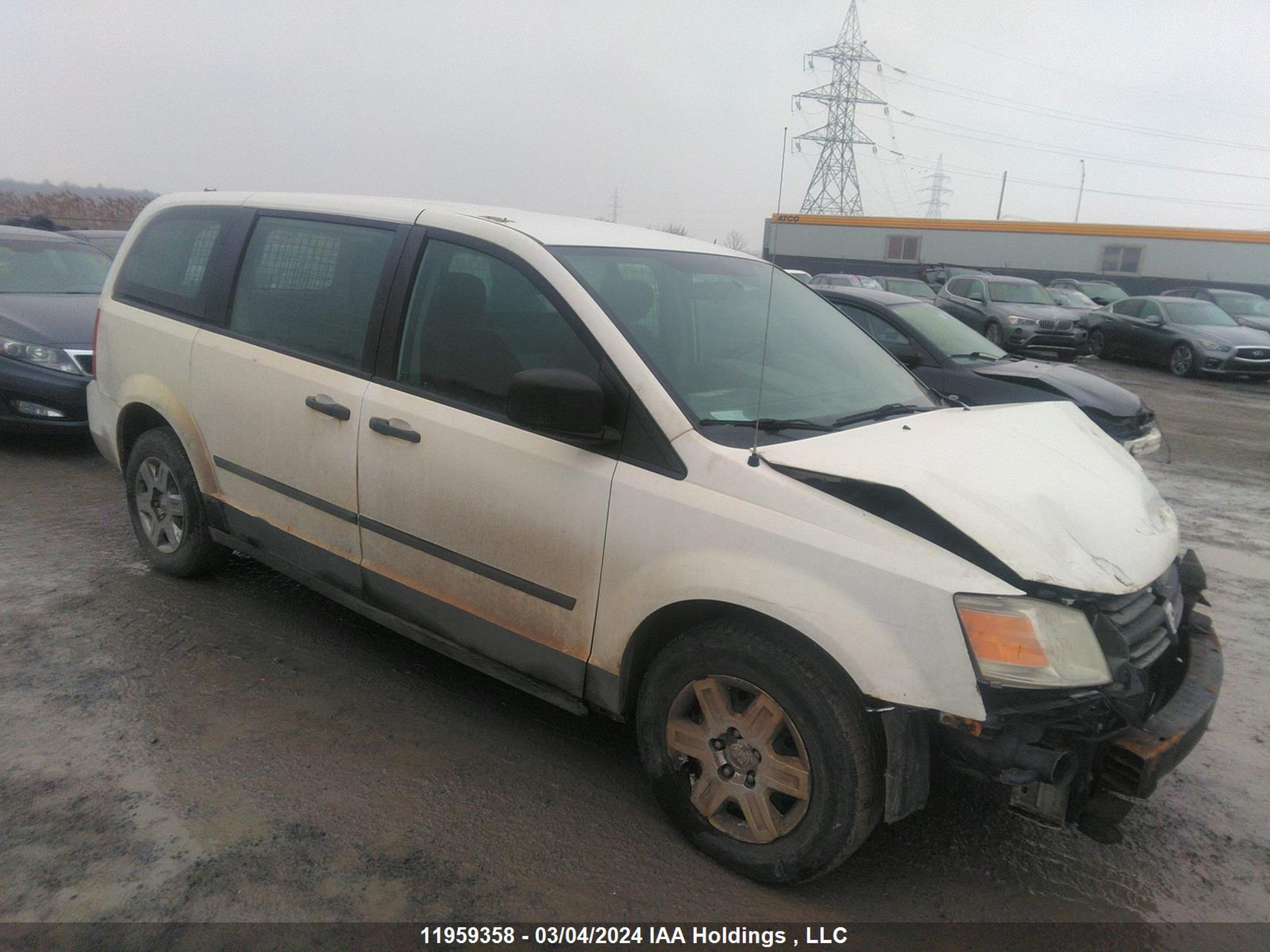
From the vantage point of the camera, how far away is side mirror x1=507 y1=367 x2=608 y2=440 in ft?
9.06

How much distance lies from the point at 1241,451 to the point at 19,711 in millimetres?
11509

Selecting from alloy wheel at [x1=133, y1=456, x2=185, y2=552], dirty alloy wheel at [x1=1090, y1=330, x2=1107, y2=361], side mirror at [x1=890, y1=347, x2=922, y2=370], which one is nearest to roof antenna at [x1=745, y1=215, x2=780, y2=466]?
alloy wheel at [x1=133, y1=456, x2=185, y2=552]

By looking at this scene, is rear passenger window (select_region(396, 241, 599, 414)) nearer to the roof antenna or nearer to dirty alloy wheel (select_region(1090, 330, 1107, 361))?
the roof antenna

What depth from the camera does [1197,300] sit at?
19203 millimetres

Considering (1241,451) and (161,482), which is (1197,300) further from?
(161,482)

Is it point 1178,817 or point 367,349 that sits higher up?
point 367,349

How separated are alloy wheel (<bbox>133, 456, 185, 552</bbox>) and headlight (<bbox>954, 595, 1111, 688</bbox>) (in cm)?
359

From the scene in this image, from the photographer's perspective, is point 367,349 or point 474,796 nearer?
point 474,796

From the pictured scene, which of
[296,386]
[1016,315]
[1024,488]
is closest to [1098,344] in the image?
[1016,315]

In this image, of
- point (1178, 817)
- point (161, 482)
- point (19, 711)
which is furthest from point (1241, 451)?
point (19, 711)

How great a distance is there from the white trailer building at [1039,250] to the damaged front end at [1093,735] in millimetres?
26156

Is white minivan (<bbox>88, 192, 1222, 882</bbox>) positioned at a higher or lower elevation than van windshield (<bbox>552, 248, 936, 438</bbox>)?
lower

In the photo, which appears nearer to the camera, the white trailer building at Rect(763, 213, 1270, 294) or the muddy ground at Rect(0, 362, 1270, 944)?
the muddy ground at Rect(0, 362, 1270, 944)

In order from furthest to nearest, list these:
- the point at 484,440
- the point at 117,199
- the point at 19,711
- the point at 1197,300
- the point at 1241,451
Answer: the point at 117,199 < the point at 1197,300 < the point at 1241,451 < the point at 19,711 < the point at 484,440
